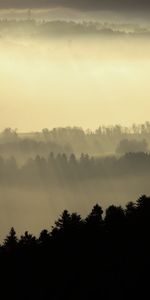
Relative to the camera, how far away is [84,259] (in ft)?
557

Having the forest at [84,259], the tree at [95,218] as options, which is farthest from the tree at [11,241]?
the tree at [95,218]

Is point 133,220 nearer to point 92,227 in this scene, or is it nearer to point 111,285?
point 92,227

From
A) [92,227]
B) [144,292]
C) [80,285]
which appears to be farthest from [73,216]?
[144,292]

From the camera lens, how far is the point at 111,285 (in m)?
→ 158

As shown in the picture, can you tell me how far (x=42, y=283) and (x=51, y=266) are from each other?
3.59m

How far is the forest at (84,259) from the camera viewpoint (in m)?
160

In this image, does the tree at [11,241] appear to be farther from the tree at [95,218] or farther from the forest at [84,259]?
the tree at [95,218]

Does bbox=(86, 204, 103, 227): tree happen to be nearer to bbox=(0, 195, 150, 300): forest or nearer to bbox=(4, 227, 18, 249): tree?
bbox=(0, 195, 150, 300): forest

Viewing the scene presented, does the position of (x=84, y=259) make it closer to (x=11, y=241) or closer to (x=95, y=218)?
(x=95, y=218)

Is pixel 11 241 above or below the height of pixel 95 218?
below

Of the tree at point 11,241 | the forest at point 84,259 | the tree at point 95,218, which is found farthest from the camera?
the tree at point 11,241

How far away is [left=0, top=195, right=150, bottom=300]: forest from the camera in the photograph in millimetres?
159500


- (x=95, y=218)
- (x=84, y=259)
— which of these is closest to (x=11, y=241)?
(x=95, y=218)

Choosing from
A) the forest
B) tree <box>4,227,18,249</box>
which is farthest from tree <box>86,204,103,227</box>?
tree <box>4,227,18,249</box>
